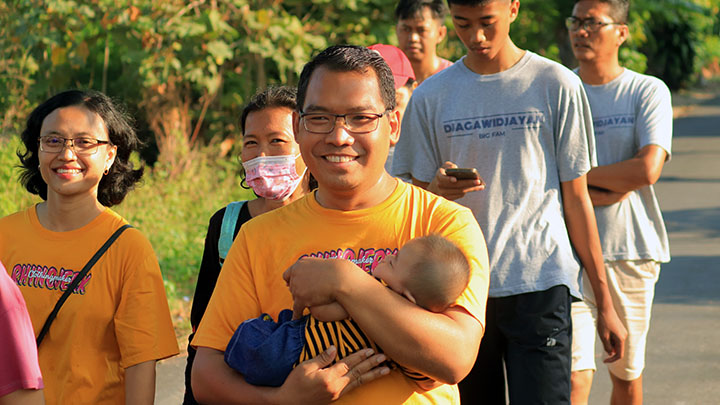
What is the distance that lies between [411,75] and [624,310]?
1747mm

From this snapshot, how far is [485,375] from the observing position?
161 inches

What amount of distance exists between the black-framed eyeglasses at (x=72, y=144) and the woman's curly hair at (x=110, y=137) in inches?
4.7

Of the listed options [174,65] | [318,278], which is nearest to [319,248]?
[318,278]

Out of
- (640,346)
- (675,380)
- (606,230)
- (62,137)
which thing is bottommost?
(675,380)

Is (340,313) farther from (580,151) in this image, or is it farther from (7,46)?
(7,46)

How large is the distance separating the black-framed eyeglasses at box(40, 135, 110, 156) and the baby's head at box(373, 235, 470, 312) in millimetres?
1582

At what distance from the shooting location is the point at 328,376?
97.0 inches

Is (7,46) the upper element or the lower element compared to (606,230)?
upper

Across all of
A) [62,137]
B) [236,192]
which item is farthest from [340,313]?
[236,192]

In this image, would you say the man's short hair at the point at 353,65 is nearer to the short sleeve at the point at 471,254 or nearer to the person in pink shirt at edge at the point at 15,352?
the short sleeve at the point at 471,254

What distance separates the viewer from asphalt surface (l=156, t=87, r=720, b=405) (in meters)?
6.27

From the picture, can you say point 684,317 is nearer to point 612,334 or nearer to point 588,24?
point 588,24

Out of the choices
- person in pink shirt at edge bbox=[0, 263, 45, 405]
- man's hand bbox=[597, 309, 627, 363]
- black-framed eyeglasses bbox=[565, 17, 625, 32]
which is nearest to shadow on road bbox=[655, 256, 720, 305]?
black-framed eyeglasses bbox=[565, 17, 625, 32]

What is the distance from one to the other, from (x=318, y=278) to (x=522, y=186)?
1663 mm
